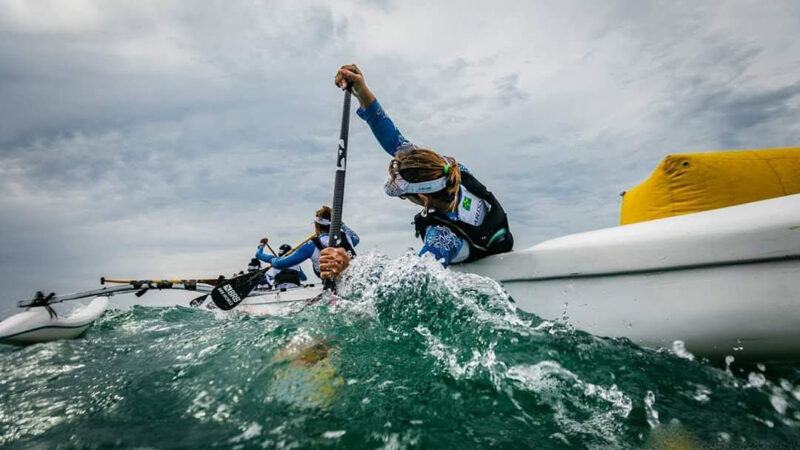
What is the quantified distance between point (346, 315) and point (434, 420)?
1640mm

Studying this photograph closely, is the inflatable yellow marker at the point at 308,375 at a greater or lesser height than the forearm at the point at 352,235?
lesser

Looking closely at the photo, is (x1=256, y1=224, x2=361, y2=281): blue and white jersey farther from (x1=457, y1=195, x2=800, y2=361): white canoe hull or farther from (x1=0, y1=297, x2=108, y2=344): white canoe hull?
(x1=457, y1=195, x2=800, y2=361): white canoe hull

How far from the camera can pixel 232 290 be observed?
571 cm

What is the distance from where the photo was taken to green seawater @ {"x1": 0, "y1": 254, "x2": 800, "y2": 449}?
1.47 m

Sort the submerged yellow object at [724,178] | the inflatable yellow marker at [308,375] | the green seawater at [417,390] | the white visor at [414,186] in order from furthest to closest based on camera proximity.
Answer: the white visor at [414,186], the submerged yellow object at [724,178], the inflatable yellow marker at [308,375], the green seawater at [417,390]

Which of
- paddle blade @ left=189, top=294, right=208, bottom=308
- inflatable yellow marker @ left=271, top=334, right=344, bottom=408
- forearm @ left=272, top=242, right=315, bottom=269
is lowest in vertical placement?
paddle blade @ left=189, top=294, right=208, bottom=308

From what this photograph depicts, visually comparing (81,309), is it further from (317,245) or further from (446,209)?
(446,209)

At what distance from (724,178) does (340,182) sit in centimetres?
340

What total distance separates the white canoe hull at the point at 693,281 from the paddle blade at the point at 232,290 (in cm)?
467

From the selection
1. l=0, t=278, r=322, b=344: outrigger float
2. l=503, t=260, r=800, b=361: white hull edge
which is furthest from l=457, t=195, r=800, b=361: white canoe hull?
l=0, t=278, r=322, b=344: outrigger float

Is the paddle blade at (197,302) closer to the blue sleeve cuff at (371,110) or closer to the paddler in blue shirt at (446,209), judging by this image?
the blue sleeve cuff at (371,110)

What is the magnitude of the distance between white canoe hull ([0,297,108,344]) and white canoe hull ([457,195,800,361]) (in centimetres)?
702

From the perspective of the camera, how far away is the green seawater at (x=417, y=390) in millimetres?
1473

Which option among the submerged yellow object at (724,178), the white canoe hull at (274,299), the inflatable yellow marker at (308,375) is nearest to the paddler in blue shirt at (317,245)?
the white canoe hull at (274,299)
